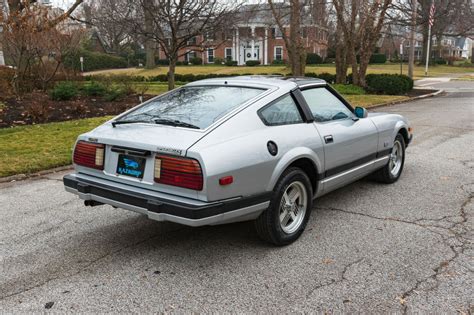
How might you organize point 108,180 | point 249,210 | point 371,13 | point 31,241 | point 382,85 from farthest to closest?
point 382,85
point 371,13
point 31,241
point 108,180
point 249,210

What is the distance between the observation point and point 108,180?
4.00m

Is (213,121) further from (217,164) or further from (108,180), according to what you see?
(108,180)

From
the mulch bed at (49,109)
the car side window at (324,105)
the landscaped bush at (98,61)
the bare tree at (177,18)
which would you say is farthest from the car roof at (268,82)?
the landscaped bush at (98,61)

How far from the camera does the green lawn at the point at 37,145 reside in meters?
7.20

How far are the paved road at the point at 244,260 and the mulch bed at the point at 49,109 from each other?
610cm

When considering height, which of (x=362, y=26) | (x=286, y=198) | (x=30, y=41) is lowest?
(x=286, y=198)

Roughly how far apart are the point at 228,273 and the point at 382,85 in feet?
66.0

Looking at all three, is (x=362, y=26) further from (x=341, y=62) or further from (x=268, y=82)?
(x=268, y=82)

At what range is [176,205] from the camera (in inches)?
136

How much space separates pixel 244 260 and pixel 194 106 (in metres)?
1.53

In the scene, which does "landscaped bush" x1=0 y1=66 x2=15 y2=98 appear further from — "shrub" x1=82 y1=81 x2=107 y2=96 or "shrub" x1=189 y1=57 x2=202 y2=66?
"shrub" x1=189 y1=57 x2=202 y2=66

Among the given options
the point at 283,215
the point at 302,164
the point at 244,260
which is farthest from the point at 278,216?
the point at 302,164

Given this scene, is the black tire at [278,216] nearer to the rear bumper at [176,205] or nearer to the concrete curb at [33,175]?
the rear bumper at [176,205]

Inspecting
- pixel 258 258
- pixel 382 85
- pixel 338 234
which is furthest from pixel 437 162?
pixel 382 85
